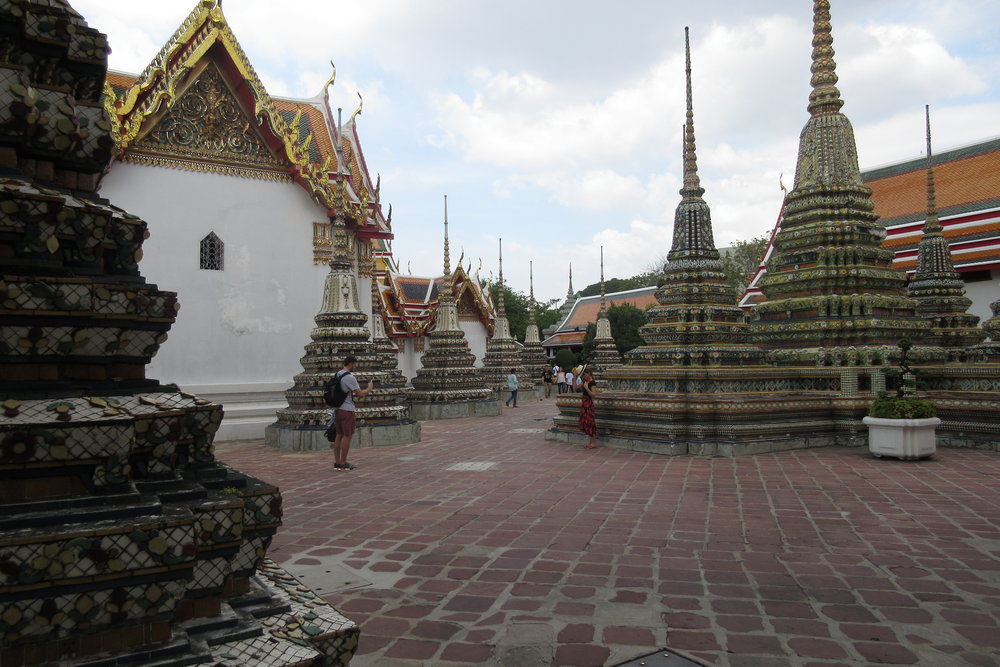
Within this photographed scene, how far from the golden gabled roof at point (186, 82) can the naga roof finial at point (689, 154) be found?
635 cm

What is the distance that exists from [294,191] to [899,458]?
11.5m

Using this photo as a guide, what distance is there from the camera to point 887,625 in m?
3.58

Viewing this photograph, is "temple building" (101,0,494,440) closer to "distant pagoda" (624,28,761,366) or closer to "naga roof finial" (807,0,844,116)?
"distant pagoda" (624,28,761,366)

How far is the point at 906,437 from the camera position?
8.80 m

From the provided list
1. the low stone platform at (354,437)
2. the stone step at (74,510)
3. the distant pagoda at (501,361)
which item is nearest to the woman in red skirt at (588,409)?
the low stone platform at (354,437)

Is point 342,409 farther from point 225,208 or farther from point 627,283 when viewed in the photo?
point 627,283

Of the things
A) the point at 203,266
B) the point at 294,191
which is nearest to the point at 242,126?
the point at 294,191

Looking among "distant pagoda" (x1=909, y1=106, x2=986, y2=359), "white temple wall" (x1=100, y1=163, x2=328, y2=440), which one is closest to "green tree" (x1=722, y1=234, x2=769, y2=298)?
"distant pagoda" (x1=909, y1=106, x2=986, y2=359)

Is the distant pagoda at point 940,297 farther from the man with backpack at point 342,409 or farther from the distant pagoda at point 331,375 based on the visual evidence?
the man with backpack at point 342,409

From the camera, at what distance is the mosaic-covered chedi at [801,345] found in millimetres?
10172

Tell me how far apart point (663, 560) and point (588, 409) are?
6.28m

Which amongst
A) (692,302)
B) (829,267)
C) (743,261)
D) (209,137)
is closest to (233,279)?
(209,137)

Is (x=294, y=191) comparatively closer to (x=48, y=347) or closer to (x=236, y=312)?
(x=236, y=312)

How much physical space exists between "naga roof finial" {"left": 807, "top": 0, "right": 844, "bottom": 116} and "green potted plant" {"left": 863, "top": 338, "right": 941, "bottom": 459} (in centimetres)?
584
